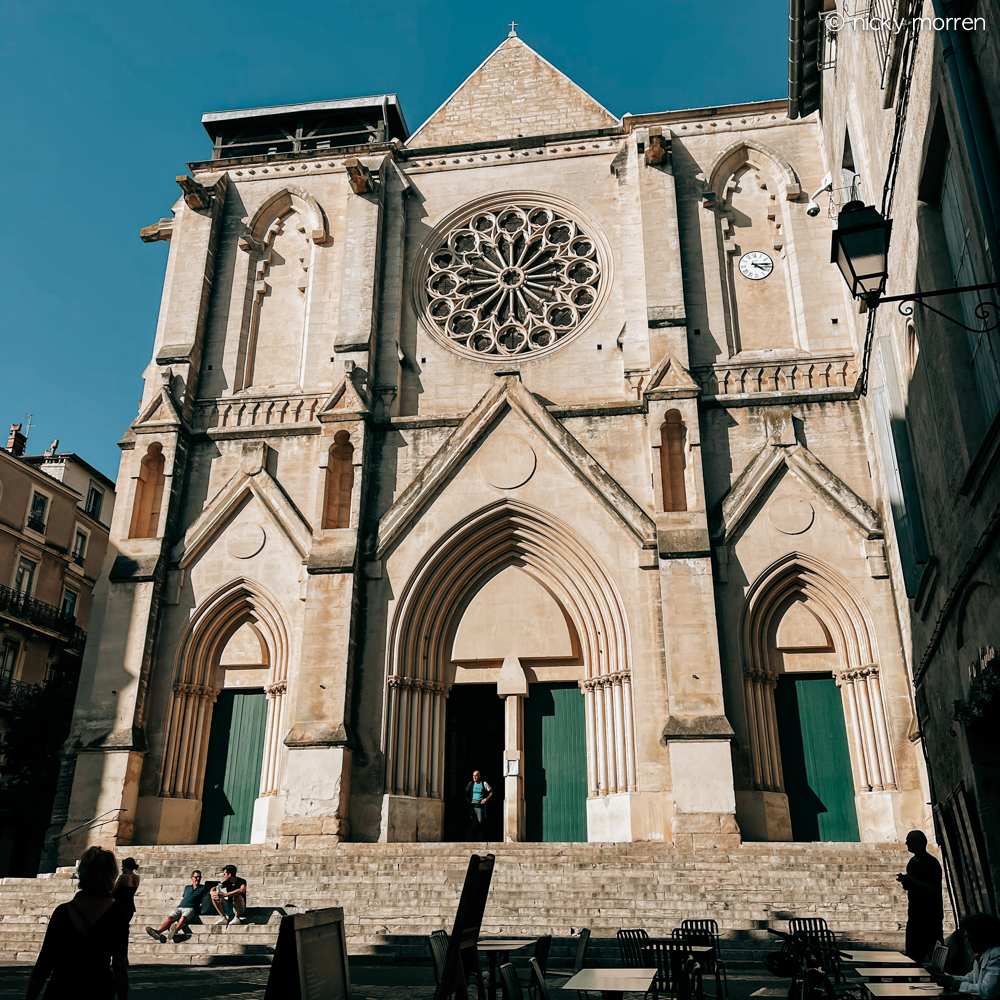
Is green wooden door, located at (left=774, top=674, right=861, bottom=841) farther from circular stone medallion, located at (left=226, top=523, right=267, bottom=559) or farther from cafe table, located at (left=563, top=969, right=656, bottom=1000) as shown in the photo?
cafe table, located at (left=563, top=969, right=656, bottom=1000)

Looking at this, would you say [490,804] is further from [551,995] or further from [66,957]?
[66,957]

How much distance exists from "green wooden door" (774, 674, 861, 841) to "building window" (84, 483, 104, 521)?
22680mm

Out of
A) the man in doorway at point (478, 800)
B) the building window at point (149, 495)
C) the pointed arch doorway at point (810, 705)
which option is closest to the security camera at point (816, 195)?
the pointed arch doorway at point (810, 705)

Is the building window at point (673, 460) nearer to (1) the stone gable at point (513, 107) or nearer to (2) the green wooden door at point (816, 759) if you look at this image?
(2) the green wooden door at point (816, 759)

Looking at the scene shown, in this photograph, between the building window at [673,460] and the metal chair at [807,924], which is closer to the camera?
the metal chair at [807,924]

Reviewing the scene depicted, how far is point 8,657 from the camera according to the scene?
2486cm

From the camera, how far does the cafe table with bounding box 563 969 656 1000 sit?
16.3 feet

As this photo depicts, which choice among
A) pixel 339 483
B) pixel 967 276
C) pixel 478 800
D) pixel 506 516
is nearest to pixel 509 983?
pixel 967 276

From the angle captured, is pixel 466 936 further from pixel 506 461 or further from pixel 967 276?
pixel 506 461

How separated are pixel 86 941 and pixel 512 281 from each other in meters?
17.3

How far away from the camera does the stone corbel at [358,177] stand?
64.8 ft

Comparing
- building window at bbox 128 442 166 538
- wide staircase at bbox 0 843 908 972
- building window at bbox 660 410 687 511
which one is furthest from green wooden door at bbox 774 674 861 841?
building window at bbox 128 442 166 538

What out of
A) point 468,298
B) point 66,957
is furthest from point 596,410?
point 66,957

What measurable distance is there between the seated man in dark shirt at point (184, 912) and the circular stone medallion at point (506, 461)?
8.60m
